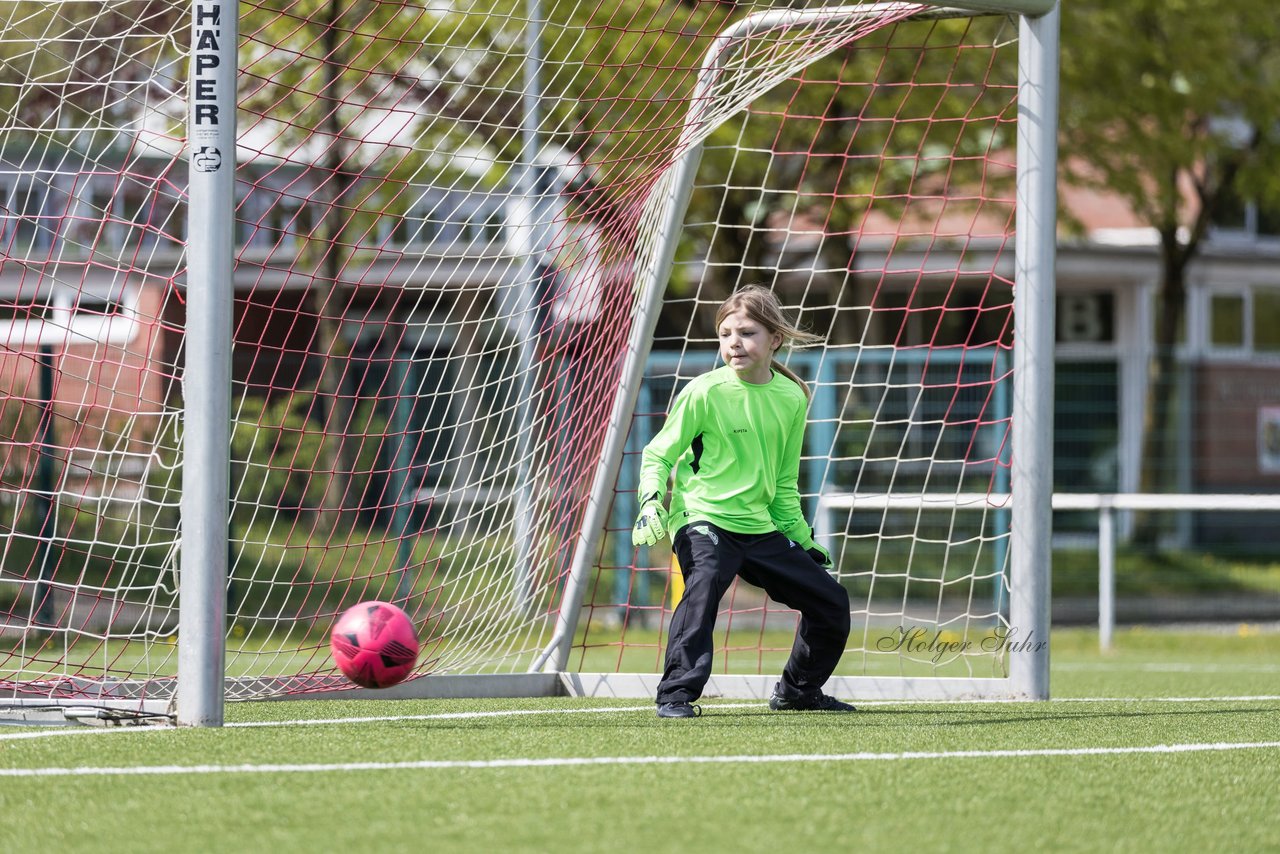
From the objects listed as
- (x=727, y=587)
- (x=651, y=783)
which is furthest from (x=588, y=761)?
(x=727, y=587)

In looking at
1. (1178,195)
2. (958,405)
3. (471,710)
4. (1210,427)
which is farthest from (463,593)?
(1178,195)

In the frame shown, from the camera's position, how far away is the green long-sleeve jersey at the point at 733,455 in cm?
533

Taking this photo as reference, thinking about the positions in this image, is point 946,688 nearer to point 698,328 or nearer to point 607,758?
point 607,758

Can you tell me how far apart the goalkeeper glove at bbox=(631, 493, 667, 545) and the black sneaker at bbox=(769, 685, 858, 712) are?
2.82 feet

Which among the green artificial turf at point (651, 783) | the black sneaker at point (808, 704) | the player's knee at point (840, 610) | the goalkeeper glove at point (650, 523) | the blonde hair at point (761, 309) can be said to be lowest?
the green artificial turf at point (651, 783)

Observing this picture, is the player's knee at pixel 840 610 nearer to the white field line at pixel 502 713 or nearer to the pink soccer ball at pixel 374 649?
the white field line at pixel 502 713

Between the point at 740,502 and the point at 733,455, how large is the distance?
0.52 ft

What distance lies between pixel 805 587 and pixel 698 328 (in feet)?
48.6

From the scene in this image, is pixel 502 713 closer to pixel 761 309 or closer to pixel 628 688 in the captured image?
pixel 628 688

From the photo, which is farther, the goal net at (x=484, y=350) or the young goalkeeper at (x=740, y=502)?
the goal net at (x=484, y=350)

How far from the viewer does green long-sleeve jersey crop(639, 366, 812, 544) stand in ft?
17.5

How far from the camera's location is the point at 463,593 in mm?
7578

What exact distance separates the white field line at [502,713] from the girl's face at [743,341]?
121 cm

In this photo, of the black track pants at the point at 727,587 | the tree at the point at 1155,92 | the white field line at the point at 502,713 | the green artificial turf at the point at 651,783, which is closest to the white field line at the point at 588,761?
the green artificial turf at the point at 651,783
